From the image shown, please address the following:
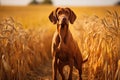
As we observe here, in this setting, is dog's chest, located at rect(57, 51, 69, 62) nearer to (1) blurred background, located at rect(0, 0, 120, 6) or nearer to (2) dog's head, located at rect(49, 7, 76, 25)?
(2) dog's head, located at rect(49, 7, 76, 25)

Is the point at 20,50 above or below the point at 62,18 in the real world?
below

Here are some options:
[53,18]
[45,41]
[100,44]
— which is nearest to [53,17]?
[53,18]

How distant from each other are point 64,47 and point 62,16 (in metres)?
0.28

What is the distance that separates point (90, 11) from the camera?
283 centimetres

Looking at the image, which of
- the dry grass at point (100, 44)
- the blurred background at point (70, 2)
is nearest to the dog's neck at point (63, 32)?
the dry grass at point (100, 44)

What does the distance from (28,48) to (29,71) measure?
215 millimetres

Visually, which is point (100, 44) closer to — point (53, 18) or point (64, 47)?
point (64, 47)

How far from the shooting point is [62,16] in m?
2.74

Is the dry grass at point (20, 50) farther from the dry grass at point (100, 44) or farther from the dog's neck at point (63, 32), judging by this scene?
the dry grass at point (100, 44)

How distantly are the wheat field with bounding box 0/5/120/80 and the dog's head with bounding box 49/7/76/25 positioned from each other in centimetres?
4

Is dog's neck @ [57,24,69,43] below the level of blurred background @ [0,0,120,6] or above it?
below

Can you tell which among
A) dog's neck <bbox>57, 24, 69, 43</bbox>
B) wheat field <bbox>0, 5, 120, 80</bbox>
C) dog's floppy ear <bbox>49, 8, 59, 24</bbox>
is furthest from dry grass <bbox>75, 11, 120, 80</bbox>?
dog's floppy ear <bbox>49, 8, 59, 24</bbox>

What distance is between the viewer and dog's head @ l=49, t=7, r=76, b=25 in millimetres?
2746

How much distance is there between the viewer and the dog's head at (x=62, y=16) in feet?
9.01
